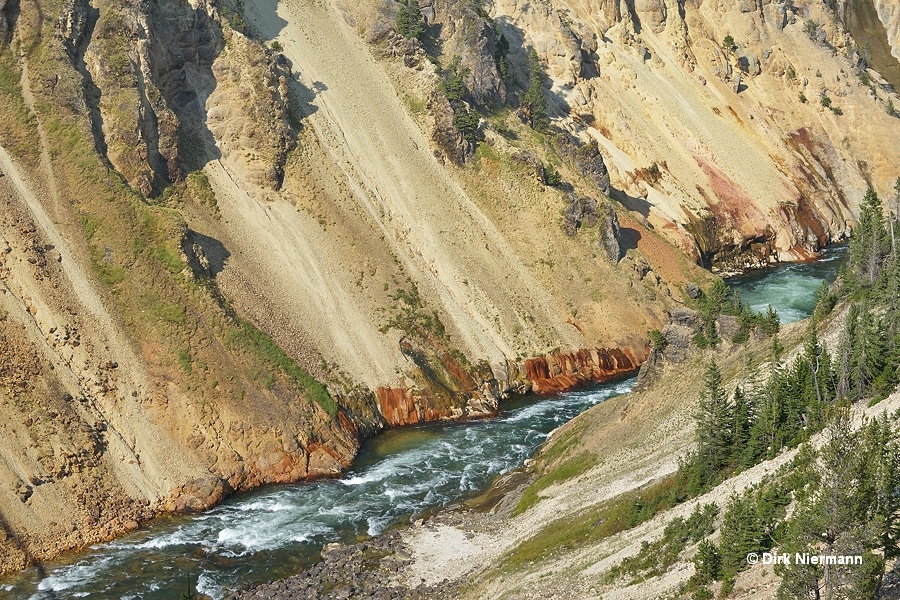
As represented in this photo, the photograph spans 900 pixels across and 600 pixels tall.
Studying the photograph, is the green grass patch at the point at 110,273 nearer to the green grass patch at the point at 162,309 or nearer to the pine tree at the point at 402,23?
the green grass patch at the point at 162,309

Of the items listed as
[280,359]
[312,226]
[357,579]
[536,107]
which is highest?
[536,107]

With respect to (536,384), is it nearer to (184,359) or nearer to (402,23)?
(184,359)

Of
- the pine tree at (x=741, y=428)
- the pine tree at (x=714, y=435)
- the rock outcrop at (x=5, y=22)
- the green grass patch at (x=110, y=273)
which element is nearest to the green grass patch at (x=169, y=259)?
the green grass patch at (x=110, y=273)

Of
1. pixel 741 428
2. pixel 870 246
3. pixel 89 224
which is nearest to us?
pixel 741 428

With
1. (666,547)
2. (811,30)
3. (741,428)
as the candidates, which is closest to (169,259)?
(741,428)

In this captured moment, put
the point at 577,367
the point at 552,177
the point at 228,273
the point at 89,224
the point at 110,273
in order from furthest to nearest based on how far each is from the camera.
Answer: the point at 552,177 → the point at 577,367 → the point at 228,273 → the point at 89,224 → the point at 110,273

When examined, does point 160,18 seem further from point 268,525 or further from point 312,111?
point 268,525
